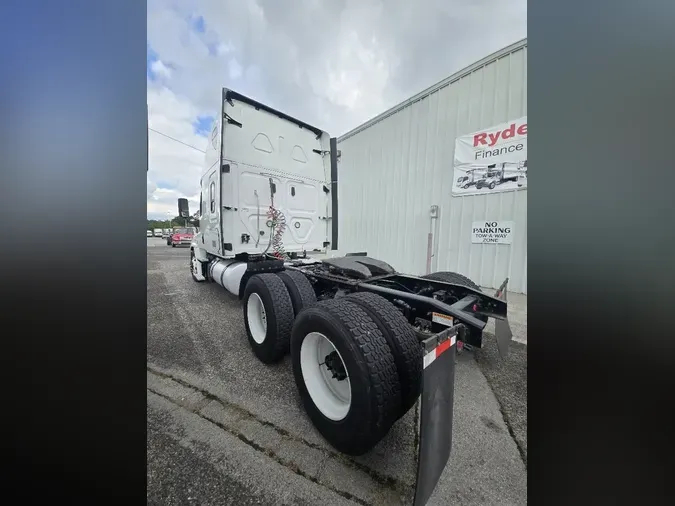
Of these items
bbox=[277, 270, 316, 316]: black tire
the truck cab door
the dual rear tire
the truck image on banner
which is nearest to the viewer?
the dual rear tire

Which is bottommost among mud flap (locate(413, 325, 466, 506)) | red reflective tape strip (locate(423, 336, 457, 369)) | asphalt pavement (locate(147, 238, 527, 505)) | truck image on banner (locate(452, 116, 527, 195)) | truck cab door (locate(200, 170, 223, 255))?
asphalt pavement (locate(147, 238, 527, 505))

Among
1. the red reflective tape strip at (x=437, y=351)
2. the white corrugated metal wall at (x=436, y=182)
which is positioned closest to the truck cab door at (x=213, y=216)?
the red reflective tape strip at (x=437, y=351)

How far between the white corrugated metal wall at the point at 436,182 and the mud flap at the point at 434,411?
235 inches

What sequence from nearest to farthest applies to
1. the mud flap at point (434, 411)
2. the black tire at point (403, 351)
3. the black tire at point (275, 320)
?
the mud flap at point (434, 411), the black tire at point (403, 351), the black tire at point (275, 320)

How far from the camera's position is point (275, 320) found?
112 inches

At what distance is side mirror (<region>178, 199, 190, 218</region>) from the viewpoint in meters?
6.24

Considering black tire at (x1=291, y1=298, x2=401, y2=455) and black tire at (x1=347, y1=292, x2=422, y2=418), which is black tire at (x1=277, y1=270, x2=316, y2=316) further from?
black tire at (x1=347, y1=292, x2=422, y2=418)

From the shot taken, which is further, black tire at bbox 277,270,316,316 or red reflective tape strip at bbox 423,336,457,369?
black tire at bbox 277,270,316,316

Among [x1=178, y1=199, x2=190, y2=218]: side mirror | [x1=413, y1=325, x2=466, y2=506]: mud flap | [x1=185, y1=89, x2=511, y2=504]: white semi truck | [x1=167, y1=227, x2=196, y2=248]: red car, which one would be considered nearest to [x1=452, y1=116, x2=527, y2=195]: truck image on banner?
[x1=185, y1=89, x2=511, y2=504]: white semi truck

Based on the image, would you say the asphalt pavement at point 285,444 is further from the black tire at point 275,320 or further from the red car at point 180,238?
the red car at point 180,238

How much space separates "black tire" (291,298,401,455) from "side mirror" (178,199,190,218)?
5.79 meters

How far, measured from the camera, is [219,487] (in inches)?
61.3

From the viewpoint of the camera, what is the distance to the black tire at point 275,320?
9.42 ft
